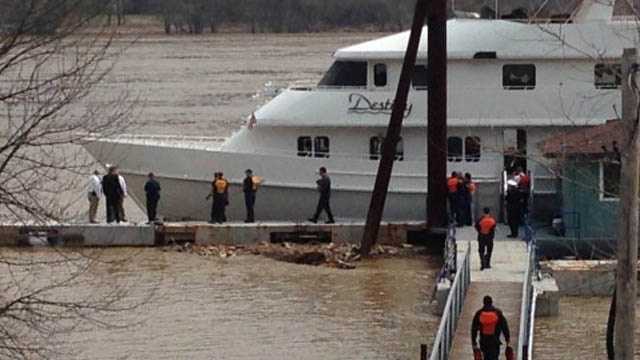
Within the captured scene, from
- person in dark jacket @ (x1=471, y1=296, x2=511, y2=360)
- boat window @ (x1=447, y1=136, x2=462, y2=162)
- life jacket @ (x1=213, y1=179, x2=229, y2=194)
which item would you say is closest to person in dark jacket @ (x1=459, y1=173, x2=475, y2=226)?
boat window @ (x1=447, y1=136, x2=462, y2=162)

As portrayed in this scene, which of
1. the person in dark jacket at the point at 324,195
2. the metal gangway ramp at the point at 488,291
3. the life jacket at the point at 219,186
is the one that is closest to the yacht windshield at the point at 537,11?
the person in dark jacket at the point at 324,195

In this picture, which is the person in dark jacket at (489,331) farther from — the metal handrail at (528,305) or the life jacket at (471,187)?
the life jacket at (471,187)

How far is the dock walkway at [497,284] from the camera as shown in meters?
23.1

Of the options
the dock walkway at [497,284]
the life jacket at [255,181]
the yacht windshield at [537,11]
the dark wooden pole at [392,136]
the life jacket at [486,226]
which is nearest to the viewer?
the dock walkway at [497,284]

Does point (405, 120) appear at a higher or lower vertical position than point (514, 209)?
higher

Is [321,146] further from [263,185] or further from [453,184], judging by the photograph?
[453,184]

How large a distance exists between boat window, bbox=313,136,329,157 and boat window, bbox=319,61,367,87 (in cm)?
113

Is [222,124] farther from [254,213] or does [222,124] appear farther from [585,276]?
[585,276]

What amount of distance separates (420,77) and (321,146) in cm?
240

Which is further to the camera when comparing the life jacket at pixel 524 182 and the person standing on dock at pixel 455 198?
the person standing on dock at pixel 455 198

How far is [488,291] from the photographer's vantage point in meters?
25.9

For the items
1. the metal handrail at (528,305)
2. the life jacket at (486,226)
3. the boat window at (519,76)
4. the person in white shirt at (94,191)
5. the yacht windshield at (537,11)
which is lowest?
the metal handrail at (528,305)

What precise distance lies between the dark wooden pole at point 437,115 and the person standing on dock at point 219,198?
13.1 ft

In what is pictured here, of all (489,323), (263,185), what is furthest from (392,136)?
(489,323)
